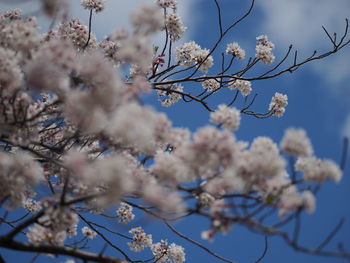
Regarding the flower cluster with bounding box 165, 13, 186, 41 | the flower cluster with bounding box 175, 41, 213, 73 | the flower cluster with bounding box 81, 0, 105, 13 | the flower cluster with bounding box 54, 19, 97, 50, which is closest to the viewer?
the flower cluster with bounding box 54, 19, 97, 50

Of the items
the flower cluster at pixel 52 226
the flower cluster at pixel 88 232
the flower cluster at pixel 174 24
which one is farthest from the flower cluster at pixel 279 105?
the flower cluster at pixel 52 226

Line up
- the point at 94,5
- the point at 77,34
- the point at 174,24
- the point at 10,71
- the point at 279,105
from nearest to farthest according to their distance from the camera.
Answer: the point at 10,71, the point at 77,34, the point at 94,5, the point at 174,24, the point at 279,105

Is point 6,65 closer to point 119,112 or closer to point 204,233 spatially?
point 119,112

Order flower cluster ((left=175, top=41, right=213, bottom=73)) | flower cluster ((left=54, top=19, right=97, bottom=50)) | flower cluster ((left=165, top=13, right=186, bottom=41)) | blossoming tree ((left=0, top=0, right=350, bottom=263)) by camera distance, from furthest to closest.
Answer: flower cluster ((left=175, top=41, right=213, bottom=73)), flower cluster ((left=165, top=13, right=186, bottom=41)), flower cluster ((left=54, top=19, right=97, bottom=50)), blossoming tree ((left=0, top=0, right=350, bottom=263))

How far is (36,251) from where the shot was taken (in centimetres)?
445

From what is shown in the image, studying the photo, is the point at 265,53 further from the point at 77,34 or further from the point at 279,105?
the point at 77,34

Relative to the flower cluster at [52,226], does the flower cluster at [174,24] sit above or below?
above

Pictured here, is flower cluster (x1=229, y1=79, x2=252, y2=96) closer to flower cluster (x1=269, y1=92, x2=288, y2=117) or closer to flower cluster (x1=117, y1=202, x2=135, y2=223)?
flower cluster (x1=269, y1=92, x2=288, y2=117)

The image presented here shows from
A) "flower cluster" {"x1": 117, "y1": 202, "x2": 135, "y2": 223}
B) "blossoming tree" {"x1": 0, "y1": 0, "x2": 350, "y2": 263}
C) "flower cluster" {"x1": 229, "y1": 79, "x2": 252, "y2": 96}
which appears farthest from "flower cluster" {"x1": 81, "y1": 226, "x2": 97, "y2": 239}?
"flower cluster" {"x1": 229, "y1": 79, "x2": 252, "y2": 96}

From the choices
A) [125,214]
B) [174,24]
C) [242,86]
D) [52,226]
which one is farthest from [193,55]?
[52,226]

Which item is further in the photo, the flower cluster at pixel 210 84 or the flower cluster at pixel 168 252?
the flower cluster at pixel 210 84

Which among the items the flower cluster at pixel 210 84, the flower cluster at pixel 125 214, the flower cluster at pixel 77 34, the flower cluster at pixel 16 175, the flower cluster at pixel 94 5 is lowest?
the flower cluster at pixel 16 175

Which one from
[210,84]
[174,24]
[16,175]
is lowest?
[16,175]

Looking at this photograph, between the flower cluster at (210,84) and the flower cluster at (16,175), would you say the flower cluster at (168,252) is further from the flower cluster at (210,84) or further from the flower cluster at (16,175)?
the flower cluster at (16,175)
